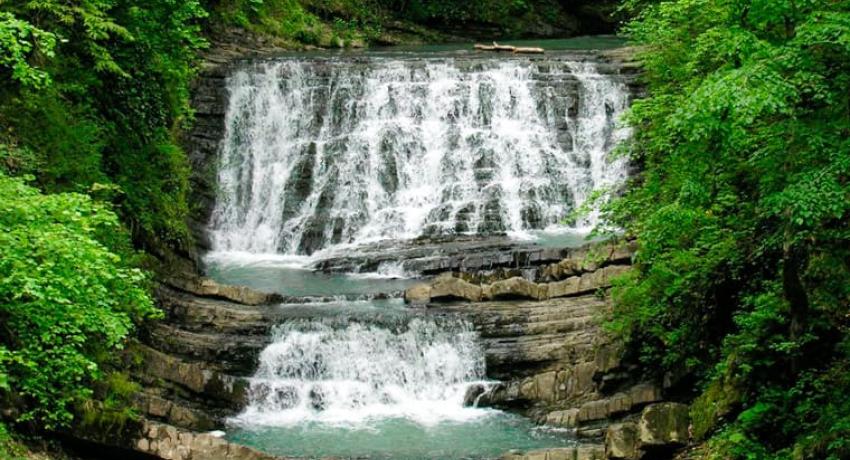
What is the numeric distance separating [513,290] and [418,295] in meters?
1.78

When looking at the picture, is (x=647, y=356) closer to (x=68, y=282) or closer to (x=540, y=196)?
(x=68, y=282)

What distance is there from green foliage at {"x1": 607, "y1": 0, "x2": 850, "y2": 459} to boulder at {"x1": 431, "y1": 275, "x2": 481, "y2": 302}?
146 inches

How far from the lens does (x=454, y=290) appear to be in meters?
17.8

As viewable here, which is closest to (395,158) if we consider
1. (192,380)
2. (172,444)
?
(192,380)

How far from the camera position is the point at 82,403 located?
41.4 ft

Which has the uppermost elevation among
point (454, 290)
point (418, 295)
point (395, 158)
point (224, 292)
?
point (395, 158)

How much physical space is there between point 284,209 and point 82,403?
12492 mm

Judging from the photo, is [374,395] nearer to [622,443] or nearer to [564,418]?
[564,418]

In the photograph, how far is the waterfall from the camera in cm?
2428

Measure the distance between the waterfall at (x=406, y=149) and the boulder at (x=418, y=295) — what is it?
553cm

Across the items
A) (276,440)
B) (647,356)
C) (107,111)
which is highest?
(107,111)

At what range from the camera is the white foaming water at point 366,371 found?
50.5 feet

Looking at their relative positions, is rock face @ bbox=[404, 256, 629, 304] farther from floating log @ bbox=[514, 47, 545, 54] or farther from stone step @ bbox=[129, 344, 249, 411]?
floating log @ bbox=[514, 47, 545, 54]

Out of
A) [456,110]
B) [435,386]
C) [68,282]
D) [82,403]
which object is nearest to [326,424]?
[435,386]
